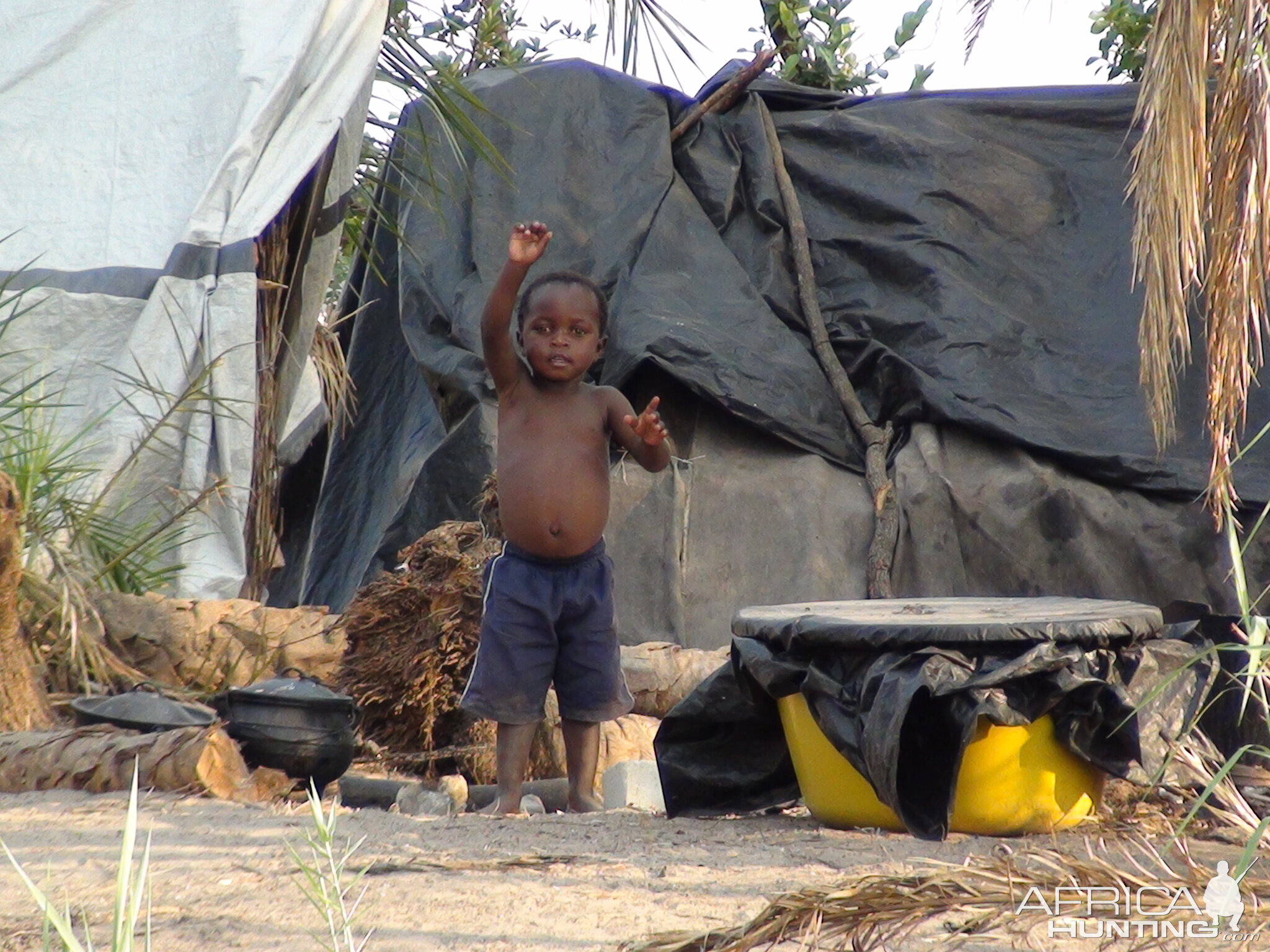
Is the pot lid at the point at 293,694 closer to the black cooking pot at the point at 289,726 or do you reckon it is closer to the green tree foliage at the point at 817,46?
the black cooking pot at the point at 289,726

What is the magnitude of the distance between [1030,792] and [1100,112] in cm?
356

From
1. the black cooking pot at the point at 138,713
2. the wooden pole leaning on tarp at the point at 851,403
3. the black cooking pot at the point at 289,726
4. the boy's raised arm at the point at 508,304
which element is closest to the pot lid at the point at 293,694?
the black cooking pot at the point at 289,726

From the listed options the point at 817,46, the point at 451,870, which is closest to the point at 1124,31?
the point at 817,46

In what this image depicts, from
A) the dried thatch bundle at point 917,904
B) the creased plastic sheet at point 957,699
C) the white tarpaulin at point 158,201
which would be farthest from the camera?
the white tarpaulin at point 158,201

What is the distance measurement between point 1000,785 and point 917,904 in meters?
1.06

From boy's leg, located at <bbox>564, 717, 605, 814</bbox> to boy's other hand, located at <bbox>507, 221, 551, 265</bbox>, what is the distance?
→ 1.06 m

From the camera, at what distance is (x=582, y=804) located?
309 cm

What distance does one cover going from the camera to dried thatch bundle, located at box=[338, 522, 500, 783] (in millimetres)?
3748

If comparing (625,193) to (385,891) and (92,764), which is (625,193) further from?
(385,891)

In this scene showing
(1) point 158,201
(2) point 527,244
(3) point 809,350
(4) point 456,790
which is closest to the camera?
(2) point 527,244

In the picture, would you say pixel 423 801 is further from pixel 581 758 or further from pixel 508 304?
pixel 508 304

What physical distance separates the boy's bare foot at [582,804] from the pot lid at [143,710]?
84cm

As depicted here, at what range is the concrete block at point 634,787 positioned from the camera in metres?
3.37

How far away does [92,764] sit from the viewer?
2.72m
